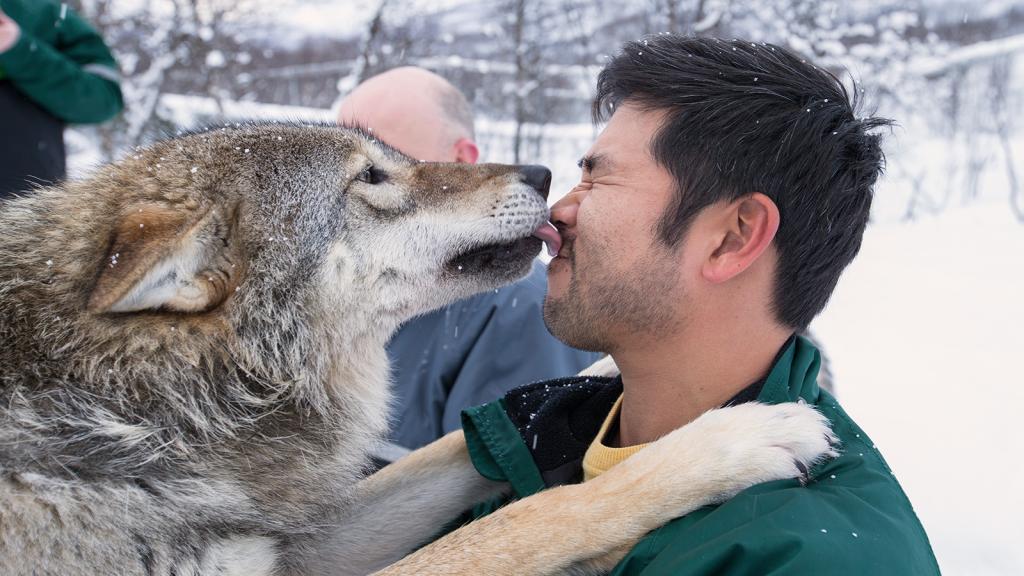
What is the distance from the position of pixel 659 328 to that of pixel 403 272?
0.83 meters

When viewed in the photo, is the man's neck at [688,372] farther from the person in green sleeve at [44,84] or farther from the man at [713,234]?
the person in green sleeve at [44,84]

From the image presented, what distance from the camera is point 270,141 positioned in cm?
242

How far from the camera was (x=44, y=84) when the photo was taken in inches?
163

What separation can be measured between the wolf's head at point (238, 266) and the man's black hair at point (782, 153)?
21.9 inches

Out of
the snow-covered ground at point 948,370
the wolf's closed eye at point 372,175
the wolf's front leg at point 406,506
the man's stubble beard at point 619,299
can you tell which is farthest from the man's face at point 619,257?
the snow-covered ground at point 948,370

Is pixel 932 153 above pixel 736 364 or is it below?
below

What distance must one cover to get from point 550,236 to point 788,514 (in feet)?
3.68

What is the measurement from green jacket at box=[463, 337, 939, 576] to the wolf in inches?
3.7

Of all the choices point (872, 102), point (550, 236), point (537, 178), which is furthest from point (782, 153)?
point (872, 102)

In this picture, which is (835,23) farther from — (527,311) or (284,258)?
(284,258)

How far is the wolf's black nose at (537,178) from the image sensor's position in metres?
2.47

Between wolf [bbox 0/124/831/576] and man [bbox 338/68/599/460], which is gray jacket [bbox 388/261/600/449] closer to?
man [bbox 338/68/599/460]

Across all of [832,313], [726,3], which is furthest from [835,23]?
[832,313]

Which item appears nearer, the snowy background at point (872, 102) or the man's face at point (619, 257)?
the man's face at point (619, 257)
